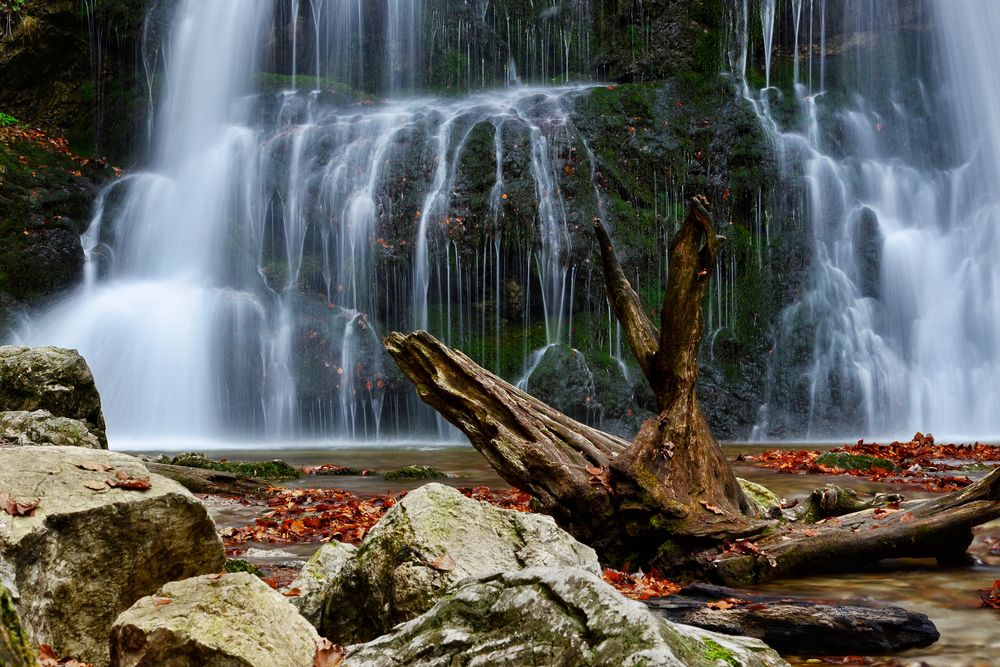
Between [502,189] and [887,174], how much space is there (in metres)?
9.20

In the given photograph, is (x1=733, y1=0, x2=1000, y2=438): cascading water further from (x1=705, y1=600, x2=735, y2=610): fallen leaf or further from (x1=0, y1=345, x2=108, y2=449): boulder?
(x1=705, y1=600, x2=735, y2=610): fallen leaf

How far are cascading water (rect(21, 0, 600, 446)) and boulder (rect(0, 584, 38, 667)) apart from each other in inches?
591

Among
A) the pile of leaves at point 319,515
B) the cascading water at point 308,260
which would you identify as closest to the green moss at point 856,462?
the pile of leaves at point 319,515

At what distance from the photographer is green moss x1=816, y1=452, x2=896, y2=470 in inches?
356

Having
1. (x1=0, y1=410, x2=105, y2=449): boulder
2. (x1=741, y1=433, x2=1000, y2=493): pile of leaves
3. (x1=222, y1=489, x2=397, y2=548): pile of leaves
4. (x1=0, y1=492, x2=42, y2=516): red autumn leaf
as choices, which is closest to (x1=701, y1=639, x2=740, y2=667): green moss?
(x1=0, y1=492, x2=42, y2=516): red autumn leaf

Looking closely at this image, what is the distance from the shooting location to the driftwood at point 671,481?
4.57 metres

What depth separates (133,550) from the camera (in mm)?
2996

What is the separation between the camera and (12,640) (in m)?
1.66

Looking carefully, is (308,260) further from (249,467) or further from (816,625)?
(816,625)

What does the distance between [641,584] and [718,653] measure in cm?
240

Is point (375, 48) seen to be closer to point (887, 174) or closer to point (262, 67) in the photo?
point (262, 67)

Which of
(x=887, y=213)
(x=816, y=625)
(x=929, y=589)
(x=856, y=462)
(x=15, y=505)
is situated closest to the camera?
(x=15, y=505)

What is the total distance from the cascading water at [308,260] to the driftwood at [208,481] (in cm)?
882

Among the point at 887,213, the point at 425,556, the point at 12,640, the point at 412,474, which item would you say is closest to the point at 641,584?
the point at 425,556
